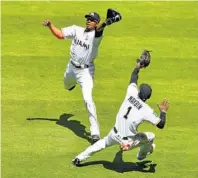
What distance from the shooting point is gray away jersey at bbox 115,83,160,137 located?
30.6 feet

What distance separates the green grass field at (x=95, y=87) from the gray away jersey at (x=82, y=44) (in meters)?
1.32

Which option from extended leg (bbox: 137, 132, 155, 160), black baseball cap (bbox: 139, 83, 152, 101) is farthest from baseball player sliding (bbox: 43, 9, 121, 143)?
black baseball cap (bbox: 139, 83, 152, 101)

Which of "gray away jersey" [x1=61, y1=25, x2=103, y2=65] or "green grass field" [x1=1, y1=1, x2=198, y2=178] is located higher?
"gray away jersey" [x1=61, y1=25, x2=103, y2=65]

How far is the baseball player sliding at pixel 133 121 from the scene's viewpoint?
9.30 meters

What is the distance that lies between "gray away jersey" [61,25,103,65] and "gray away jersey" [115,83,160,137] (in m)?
1.48

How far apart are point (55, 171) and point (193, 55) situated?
5320 mm

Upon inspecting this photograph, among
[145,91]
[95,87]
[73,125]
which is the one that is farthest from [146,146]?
[95,87]

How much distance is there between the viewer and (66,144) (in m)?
10.6

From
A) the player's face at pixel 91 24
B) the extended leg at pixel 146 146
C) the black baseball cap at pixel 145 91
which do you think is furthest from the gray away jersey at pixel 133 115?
the player's face at pixel 91 24

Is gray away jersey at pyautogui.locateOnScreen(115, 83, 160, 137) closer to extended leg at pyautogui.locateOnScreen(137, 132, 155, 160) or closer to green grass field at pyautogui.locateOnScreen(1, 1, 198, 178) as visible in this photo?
extended leg at pyautogui.locateOnScreen(137, 132, 155, 160)

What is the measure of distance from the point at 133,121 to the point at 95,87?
330 centimetres

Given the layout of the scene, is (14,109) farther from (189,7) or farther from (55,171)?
(189,7)

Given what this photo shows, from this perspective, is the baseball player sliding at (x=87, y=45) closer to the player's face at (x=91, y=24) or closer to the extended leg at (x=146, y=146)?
the player's face at (x=91, y=24)

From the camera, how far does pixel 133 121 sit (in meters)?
9.34
